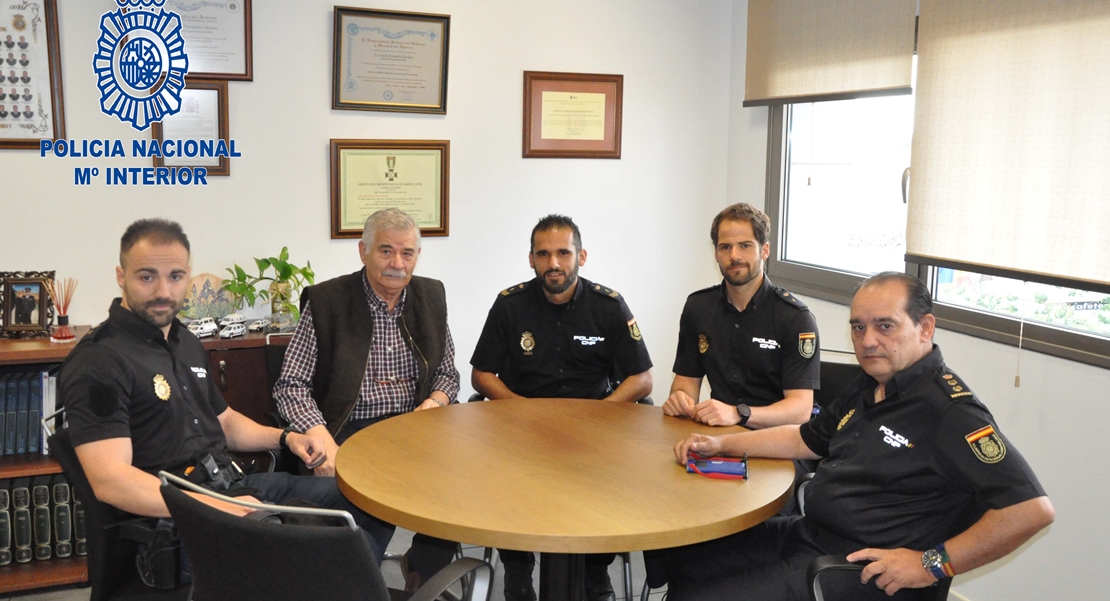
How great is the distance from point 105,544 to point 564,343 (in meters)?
1.79

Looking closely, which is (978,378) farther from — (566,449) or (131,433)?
(131,433)

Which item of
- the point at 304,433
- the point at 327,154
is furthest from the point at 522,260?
the point at 304,433

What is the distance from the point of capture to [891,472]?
82.4 inches

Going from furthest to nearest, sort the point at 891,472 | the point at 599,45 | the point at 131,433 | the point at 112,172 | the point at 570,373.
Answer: the point at 599,45
the point at 112,172
the point at 570,373
the point at 131,433
the point at 891,472

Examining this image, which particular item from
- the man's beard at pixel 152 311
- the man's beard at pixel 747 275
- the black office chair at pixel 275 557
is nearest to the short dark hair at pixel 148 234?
the man's beard at pixel 152 311

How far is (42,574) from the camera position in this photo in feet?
11.1

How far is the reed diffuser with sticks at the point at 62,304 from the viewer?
3477 mm

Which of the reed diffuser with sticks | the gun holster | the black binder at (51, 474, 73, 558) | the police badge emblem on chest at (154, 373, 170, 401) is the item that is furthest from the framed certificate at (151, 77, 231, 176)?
the gun holster

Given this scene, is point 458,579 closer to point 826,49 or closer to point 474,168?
point 474,168

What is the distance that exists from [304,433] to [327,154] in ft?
5.43

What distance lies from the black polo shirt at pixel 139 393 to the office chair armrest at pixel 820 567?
1704 millimetres

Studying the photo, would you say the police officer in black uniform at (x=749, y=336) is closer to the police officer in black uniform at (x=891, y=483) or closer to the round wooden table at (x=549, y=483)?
the round wooden table at (x=549, y=483)

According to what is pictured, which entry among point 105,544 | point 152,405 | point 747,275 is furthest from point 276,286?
point 747,275

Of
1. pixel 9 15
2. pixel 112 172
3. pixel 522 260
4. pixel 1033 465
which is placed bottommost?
pixel 1033 465
